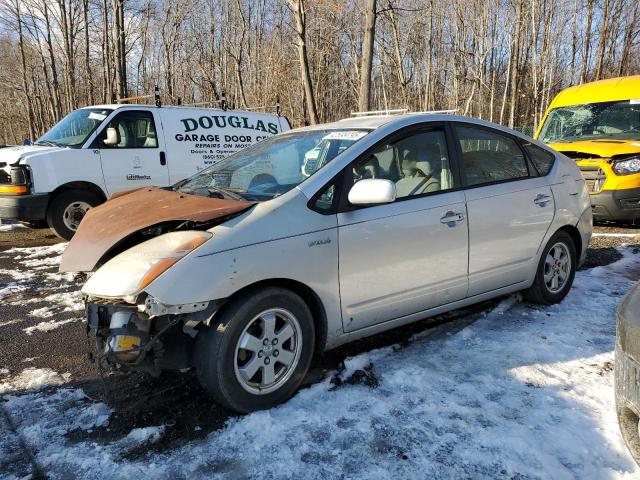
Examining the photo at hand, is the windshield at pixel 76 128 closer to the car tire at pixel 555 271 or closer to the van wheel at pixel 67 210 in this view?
the van wheel at pixel 67 210

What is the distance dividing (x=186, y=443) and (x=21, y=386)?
138cm

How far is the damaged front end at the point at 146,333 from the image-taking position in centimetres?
269

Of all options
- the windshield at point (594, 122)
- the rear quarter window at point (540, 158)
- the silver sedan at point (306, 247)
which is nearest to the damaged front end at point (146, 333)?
the silver sedan at point (306, 247)

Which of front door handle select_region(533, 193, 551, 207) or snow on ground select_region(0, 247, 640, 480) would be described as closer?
snow on ground select_region(0, 247, 640, 480)

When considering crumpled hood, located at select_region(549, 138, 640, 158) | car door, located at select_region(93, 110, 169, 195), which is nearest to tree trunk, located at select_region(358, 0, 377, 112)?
crumpled hood, located at select_region(549, 138, 640, 158)

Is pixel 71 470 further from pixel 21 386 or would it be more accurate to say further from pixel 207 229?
pixel 207 229

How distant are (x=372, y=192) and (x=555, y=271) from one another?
2.47 m

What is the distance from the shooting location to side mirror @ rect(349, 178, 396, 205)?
3.11m

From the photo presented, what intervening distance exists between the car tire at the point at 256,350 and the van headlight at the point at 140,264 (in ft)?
1.30

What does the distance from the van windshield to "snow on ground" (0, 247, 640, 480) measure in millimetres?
1307

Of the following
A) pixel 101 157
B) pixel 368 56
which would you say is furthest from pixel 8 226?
pixel 368 56

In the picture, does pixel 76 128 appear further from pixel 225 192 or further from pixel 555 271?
pixel 555 271

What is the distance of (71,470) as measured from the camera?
2467 mm

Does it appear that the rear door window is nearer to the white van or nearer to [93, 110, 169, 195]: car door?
the white van
